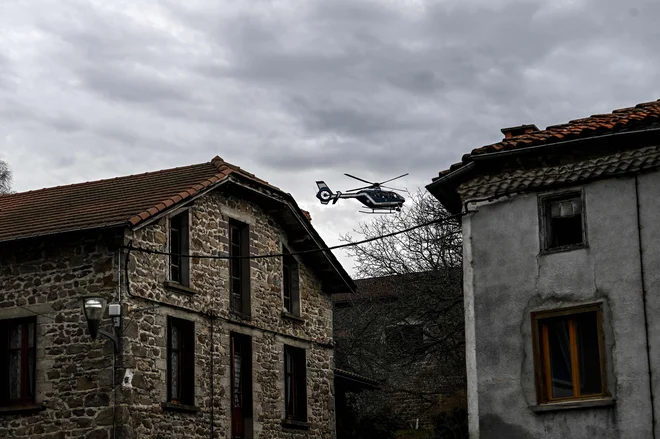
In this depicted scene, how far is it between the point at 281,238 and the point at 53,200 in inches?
194

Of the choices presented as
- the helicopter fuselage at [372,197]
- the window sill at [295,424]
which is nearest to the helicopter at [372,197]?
the helicopter fuselage at [372,197]

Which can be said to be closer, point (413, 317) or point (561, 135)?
point (561, 135)

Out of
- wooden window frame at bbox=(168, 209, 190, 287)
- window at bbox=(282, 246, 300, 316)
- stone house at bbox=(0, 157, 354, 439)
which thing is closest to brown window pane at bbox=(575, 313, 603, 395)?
stone house at bbox=(0, 157, 354, 439)

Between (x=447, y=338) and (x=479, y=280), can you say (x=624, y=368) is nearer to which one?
(x=479, y=280)

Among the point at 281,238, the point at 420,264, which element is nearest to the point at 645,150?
the point at 281,238

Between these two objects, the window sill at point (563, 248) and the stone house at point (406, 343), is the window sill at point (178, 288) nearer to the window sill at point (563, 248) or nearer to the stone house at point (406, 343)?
the window sill at point (563, 248)

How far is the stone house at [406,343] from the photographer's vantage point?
28.6 meters

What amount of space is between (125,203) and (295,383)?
6.07 meters

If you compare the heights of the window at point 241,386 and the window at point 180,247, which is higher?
the window at point 180,247

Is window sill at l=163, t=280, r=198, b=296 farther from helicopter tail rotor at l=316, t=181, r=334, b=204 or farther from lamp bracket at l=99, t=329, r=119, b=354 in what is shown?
helicopter tail rotor at l=316, t=181, r=334, b=204

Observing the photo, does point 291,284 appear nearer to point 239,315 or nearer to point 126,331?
point 239,315

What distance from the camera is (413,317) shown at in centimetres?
2964

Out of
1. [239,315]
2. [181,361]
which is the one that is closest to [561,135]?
[181,361]

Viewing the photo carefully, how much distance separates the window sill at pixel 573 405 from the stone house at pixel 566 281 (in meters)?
0.02
